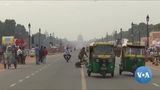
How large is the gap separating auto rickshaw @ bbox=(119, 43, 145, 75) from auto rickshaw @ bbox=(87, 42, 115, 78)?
6.33ft

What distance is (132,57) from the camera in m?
34.0

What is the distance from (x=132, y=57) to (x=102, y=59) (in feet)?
8.41

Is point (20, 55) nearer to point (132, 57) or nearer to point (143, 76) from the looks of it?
point (132, 57)

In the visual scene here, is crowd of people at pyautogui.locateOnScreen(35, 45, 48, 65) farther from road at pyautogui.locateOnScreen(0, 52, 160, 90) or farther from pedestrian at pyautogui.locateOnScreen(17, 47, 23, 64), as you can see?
road at pyautogui.locateOnScreen(0, 52, 160, 90)

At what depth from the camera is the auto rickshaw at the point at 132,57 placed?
3378 cm

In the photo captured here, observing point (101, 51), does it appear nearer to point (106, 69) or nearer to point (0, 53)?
point (106, 69)

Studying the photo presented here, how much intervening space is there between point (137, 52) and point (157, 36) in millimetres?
83430

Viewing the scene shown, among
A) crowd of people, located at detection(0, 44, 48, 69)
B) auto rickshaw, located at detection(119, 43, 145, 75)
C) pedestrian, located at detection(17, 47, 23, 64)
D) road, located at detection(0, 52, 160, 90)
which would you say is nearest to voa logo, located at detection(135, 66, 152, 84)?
road, located at detection(0, 52, 160, 90)

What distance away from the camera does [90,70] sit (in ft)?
107

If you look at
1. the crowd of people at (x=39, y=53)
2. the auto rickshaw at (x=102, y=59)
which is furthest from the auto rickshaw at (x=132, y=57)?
the crowd of people at (x=39, y=53)

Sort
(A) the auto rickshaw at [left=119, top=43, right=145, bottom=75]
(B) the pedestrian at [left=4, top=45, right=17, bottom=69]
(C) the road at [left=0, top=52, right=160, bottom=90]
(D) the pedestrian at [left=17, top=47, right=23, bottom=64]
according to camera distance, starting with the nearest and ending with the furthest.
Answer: (C) the road at [left=0, top=52, right=160, bottom=90]
(A) the auto rickshaw at [left=119, top=43, right=145, bottom=75]
(B) the pedestrian at [left=4, top=45, right=17, bottom=69]
(D) the pedestrian at [left=17, top=47, right=23, bottom=64]

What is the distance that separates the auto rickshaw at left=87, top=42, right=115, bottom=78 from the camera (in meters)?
32.3

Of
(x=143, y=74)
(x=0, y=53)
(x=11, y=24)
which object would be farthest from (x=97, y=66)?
(x=11, y=24)

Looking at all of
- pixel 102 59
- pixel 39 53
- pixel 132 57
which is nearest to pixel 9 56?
pixel 39 53
